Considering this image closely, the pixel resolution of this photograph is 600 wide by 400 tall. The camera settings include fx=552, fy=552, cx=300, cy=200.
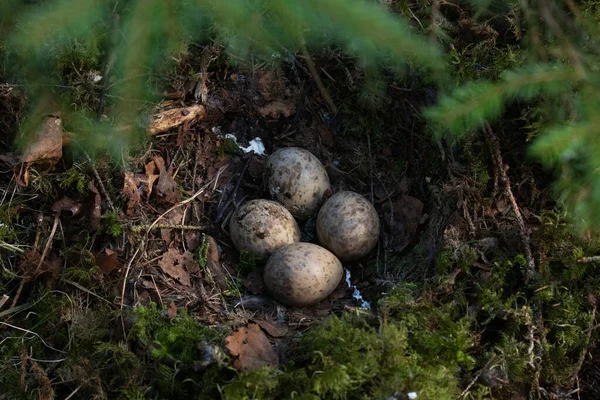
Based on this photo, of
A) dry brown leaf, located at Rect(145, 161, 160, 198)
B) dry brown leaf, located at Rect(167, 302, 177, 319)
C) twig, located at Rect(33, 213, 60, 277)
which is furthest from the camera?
dry brown leaf, located at Rect(145, 161, 160, 198)

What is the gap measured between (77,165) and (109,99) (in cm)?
34

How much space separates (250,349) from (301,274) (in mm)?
564

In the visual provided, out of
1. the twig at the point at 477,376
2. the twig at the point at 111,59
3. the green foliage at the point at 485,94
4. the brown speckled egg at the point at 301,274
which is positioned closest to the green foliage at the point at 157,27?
the twig at the point at 111,59

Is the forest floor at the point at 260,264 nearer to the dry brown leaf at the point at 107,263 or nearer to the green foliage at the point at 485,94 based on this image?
the dry brown leaf at the point at 107,263

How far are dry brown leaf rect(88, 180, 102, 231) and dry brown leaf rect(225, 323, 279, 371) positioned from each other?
2.89 feet

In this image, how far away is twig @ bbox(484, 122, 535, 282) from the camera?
85.1 inches

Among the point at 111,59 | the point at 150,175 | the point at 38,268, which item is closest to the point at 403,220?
the point at 150,175

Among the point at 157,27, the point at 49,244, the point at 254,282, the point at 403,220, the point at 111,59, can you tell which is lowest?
the point at 254,282

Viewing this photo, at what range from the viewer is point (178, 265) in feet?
8.22

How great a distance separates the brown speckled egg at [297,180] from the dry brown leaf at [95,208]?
0.83 metres

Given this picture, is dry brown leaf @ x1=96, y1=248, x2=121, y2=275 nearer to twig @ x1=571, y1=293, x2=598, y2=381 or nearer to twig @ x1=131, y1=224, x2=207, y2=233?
twig @ x1=131, y1=224, x2=207, y2=233

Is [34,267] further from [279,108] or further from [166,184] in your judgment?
[279,108]


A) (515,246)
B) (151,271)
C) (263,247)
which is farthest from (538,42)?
(151,271)

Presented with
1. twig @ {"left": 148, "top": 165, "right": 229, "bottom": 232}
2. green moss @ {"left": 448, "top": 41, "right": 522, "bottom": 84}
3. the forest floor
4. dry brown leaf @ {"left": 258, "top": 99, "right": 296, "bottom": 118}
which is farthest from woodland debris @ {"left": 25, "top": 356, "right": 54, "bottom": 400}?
green moss @ {"left": 448, "top": 41, "right": 522, "bottom": 84}
